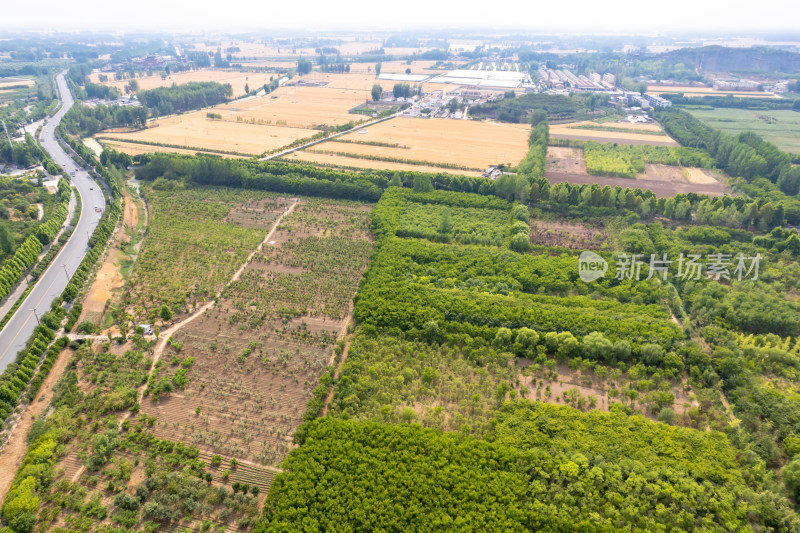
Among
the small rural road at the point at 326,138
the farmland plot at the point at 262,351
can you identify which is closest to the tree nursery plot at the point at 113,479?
the farmland plot at the point at 262,351

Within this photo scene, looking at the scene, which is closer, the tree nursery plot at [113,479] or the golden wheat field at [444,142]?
the tree nursery plot at [113,479]

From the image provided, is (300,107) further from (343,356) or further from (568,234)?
(343,356)

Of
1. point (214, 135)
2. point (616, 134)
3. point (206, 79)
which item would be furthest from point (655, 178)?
point (206, 79)

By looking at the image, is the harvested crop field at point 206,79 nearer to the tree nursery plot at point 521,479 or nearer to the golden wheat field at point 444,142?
the golden wheat field at point 444,142

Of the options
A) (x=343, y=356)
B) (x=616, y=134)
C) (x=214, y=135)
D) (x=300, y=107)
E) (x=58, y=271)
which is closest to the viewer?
(x=343, y=356)

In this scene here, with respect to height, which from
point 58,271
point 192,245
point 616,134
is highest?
point 616,134
